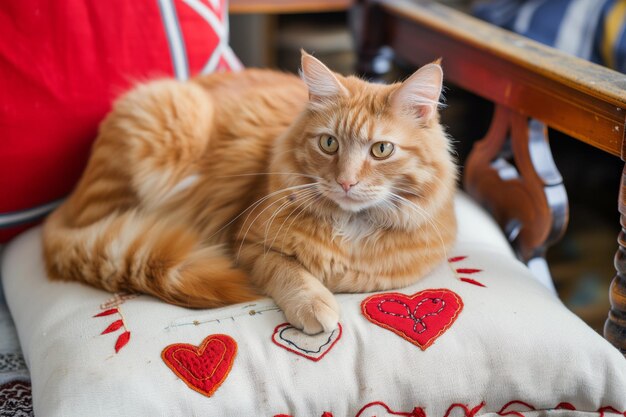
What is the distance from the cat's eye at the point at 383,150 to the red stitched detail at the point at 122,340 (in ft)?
1.71

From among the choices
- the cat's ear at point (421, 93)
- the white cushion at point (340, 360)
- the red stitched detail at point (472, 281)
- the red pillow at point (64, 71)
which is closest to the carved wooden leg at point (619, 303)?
the white cushion at point (340, 360)

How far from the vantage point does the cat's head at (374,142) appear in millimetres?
1191

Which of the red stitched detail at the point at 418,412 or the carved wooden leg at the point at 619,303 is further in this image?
the carved wooden leg at the point at 619,303

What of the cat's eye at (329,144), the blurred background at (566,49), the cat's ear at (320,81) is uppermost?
the cat's ear at (320,81)

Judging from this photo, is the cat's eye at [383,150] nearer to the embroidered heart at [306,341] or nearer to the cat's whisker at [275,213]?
the cat's whisker at [275,213]

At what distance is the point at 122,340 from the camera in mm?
1131

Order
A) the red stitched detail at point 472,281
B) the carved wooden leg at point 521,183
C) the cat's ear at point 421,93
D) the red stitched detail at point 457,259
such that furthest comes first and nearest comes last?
the carved wooden leg at point 521,183 → the red stitched detail at point 457,259 → the red stitched detail at point 472,281 → the cat's ear at point 421,93

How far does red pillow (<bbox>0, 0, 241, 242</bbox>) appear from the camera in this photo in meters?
1.47

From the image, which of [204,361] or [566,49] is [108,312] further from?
[566,49]

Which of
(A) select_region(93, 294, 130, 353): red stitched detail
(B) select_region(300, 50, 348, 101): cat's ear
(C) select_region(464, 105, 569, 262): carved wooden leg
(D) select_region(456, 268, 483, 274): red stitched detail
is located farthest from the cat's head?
(A) select_region(93, 294, 130, 353): red stitched detail

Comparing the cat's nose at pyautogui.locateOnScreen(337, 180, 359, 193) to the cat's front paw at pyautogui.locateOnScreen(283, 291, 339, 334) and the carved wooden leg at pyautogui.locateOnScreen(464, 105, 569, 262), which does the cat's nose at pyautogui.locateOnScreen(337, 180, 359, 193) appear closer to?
the cat's front paw at pyautogui.locateOnScreen(283, 291, 339, 334)

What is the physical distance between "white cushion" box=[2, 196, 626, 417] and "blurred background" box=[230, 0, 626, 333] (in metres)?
1.02

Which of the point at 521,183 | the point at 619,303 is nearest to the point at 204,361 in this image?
the point at 619,303

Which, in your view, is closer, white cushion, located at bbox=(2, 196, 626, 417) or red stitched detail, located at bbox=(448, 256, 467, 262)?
white cushion, located at bbox=(2, 196, 626, 417)
